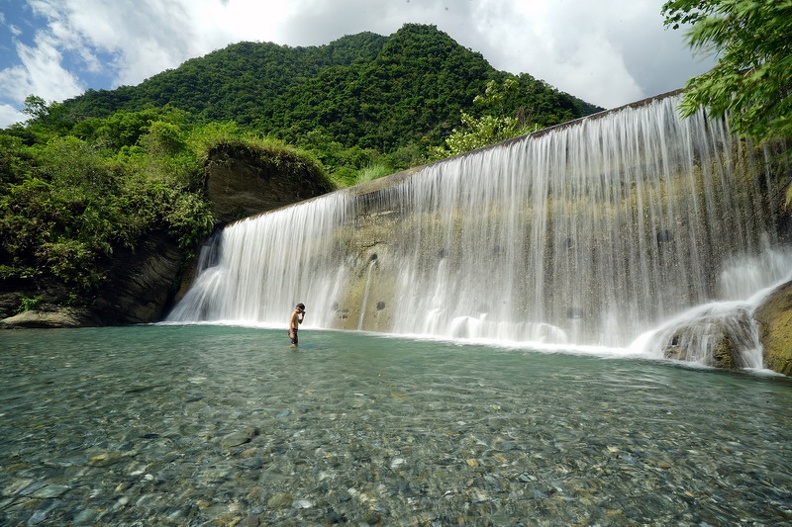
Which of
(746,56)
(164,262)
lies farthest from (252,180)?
(746,56)

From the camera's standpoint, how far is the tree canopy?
388cm

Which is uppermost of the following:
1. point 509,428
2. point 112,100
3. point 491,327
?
point 112,100

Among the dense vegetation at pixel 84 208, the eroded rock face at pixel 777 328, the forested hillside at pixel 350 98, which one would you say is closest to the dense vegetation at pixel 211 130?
the dense vegetation at pixel 84 208

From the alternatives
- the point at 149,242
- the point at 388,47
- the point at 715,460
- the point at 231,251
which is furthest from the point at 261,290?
the point at 388,47

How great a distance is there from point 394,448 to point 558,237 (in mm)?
7219

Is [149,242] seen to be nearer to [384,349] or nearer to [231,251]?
[231,251]

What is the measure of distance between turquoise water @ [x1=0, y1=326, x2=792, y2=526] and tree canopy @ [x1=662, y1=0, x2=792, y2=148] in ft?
10.6

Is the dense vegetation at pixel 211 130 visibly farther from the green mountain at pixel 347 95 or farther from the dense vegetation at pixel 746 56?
the dense vegetation at pixel 746 56

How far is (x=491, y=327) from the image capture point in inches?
345

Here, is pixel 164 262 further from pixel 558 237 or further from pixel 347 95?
pixel 347 95

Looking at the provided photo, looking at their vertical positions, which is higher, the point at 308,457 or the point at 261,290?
the point at 261,290

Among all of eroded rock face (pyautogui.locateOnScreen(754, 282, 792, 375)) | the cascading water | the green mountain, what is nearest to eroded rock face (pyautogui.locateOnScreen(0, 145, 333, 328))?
the cascading water

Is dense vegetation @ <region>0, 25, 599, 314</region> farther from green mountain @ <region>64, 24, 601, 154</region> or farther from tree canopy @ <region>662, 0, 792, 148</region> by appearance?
tree canopy @ <region>662, 0, 792, 148</region>

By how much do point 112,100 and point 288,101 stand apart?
20295 millimetres
